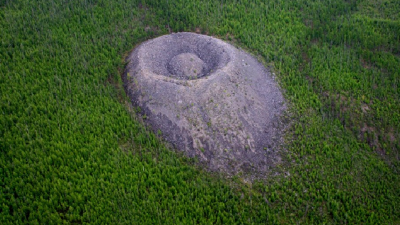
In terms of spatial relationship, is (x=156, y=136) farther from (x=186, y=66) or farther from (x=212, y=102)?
(x=186, y=66)

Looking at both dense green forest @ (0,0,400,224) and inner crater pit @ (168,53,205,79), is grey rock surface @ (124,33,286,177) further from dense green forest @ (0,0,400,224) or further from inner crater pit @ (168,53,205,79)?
dense green forest @ (0,0,400,224)

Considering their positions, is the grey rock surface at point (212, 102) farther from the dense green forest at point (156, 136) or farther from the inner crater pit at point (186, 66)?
the dense green forest at point (156, 136)

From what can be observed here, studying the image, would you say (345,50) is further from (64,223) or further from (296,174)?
(64,223)

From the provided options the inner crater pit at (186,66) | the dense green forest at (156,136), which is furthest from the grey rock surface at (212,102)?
the dense green forest at (156,136)

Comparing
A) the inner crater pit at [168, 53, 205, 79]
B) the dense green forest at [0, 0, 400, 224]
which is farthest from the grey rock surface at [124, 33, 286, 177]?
the dense green forest at [0, 0, 400, 224]

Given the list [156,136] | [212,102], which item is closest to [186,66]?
[212,102]

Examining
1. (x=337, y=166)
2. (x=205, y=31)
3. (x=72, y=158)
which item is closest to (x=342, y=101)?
(x=337, y=166)

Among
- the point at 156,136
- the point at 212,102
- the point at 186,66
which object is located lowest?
the point at 156,136
